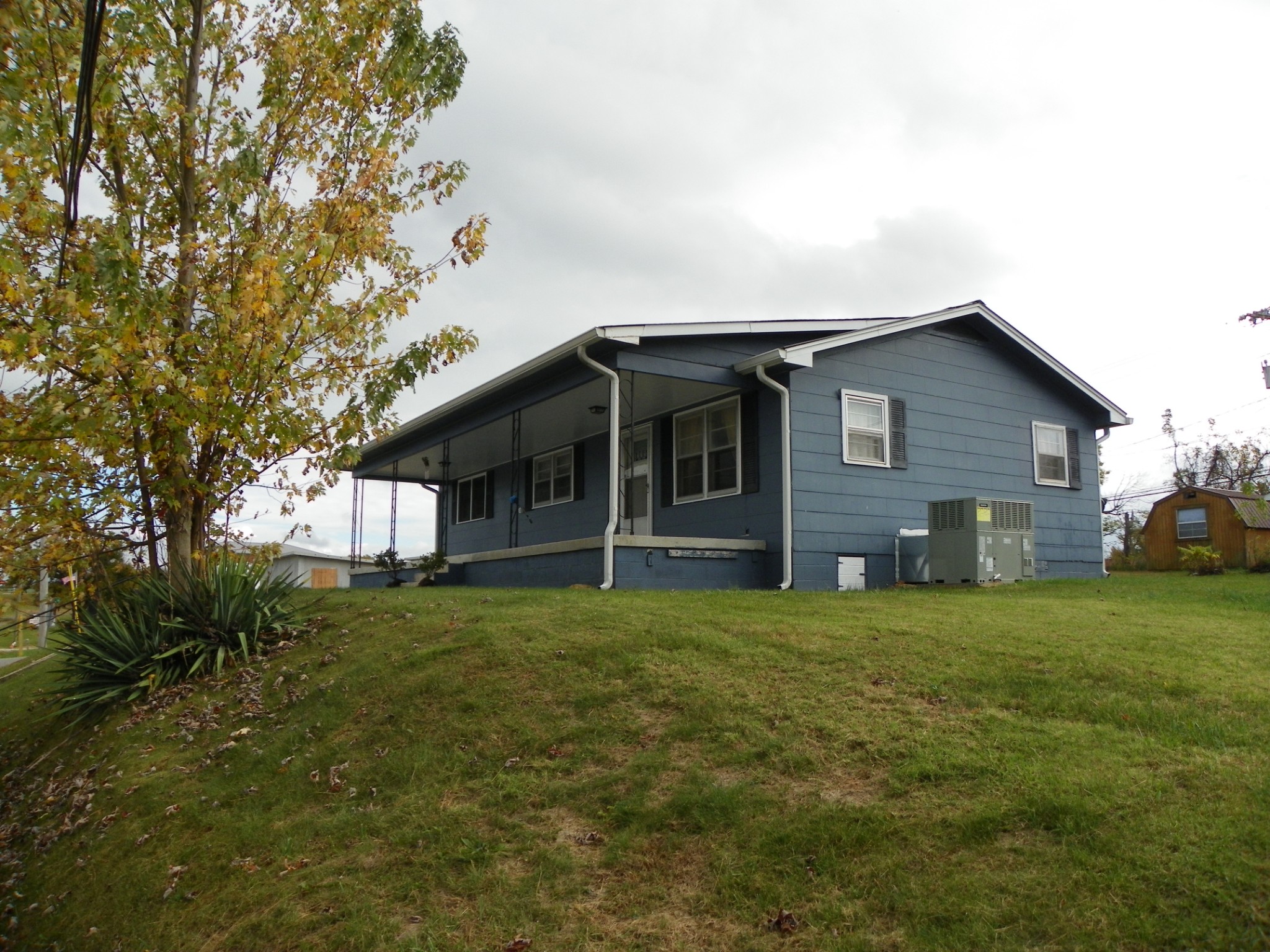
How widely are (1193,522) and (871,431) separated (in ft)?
37.9

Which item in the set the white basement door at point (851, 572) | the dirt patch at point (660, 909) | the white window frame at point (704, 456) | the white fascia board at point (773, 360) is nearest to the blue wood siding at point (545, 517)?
the white window frame at point (704, 456)

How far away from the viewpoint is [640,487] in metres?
16.4

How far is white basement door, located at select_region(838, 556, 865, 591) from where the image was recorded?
1332 cm

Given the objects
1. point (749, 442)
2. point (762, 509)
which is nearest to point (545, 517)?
point (749, 442)

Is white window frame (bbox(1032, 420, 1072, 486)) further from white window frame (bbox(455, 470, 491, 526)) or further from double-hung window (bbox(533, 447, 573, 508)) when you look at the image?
white window frame (bbox(455, 470, 491, 526))

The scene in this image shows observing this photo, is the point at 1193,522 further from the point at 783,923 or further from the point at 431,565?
the point at 783,923

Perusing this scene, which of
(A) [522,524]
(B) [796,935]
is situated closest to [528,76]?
(B) [796,935]

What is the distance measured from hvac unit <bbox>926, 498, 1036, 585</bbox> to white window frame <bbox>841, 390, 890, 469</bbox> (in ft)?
3.27

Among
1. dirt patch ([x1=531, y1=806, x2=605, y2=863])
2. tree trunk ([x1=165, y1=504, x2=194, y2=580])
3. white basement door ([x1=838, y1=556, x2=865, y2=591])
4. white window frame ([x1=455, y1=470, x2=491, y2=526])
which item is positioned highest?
white window frame ([x1=455, y1=470, x2=491, y2=526])

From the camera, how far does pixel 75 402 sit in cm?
797

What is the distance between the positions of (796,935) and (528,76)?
9.24 metres

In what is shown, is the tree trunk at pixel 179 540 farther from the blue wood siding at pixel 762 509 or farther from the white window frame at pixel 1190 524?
the white window frame at pixel 1190 524

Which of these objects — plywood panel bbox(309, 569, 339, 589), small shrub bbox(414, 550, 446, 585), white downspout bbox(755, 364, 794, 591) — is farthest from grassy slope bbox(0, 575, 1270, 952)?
plywood panel bbox(309, 569, 339, 589)

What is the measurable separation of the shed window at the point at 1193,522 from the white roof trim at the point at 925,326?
5.91 meters
